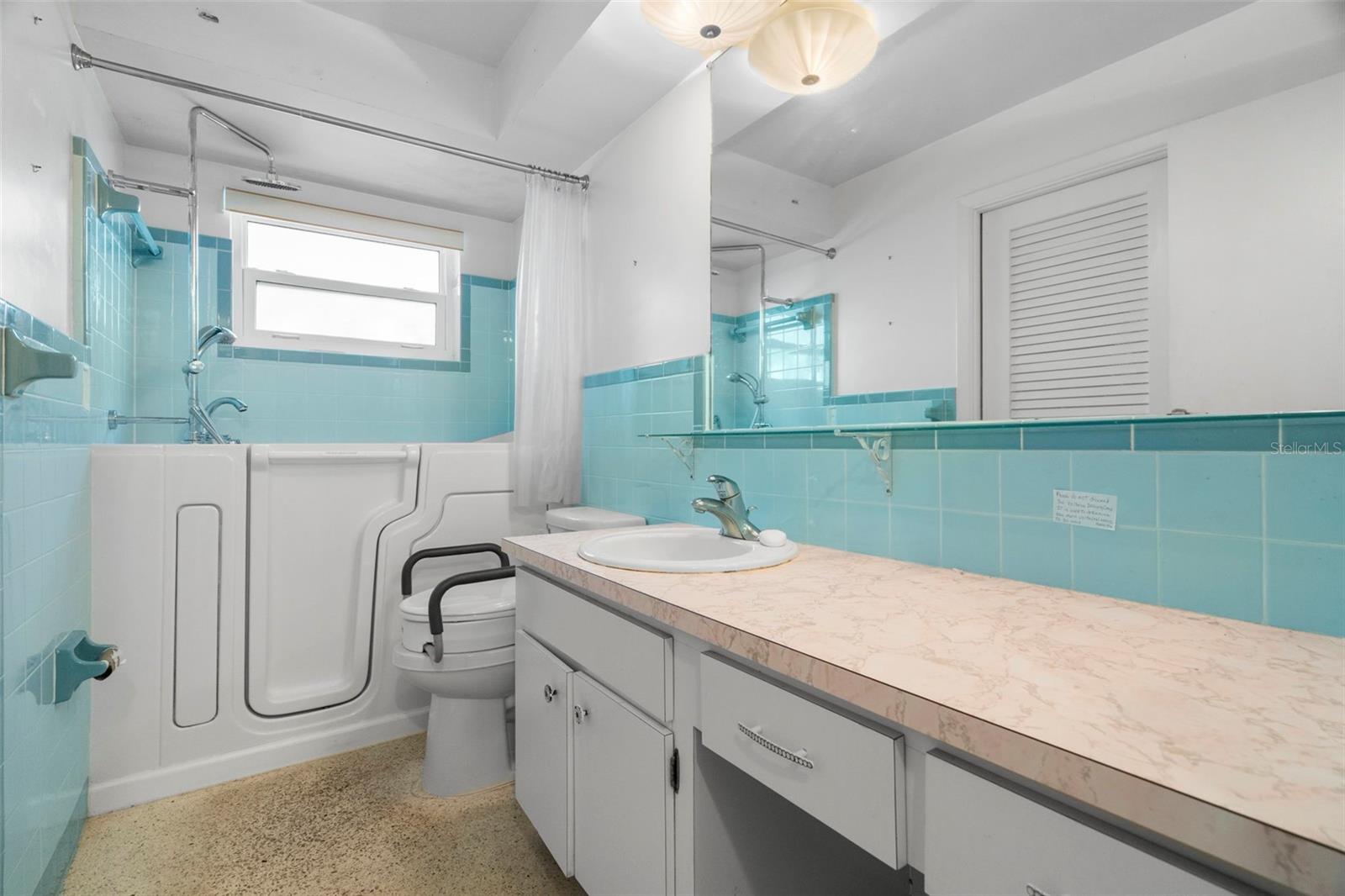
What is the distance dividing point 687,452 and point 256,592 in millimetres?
1443

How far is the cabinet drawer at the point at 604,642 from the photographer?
969mm

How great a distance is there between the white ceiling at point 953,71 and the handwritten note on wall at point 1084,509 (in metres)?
0.66

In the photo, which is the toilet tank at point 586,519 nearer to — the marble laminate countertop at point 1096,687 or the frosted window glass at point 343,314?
the marble laminate countertop at point 1096,687

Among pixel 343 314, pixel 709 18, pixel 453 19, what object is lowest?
pixel 343 314

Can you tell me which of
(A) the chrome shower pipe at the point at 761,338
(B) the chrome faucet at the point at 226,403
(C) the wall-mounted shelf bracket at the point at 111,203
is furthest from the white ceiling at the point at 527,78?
(B) the chrome faucet at the point at 226,403

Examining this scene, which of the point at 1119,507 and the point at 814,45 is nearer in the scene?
the point at 1119,507

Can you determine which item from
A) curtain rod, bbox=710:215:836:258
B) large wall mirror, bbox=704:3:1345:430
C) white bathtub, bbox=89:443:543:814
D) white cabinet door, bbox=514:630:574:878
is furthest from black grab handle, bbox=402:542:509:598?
curtain rod, bbox=710:215:836:258

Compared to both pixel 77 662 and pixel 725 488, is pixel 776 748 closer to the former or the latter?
pixel 725 488

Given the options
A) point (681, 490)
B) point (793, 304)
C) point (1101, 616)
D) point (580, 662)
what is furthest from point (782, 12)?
point (580, 662)

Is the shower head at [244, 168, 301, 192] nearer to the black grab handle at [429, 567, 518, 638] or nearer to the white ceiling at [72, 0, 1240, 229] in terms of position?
the white ceiling at [72, 0, 1240, 229]

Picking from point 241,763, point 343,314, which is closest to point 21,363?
point 241,763

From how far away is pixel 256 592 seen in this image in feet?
6.24

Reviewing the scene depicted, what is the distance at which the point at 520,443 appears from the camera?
2.28 metres

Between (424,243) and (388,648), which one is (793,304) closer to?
(388,648)
